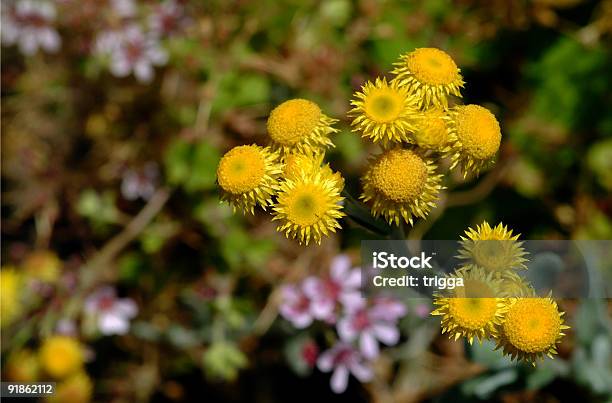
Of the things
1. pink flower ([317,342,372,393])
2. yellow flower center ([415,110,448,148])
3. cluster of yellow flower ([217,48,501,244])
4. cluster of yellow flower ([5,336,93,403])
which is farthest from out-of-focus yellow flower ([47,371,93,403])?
yellow flower center ([415,110,448,148])

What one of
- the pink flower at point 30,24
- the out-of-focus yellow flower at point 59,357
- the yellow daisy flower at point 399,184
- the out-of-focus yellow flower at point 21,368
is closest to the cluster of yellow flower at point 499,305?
the yellow daisy flower at point 399,184

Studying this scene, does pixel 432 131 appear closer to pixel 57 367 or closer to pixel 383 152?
pixel 383 152

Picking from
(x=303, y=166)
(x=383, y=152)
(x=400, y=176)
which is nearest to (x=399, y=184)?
(x=400, y=176)

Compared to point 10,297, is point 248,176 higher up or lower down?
lower down

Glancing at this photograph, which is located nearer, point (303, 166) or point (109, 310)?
point (303, 166)

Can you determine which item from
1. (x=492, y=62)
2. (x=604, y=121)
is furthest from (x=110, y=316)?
(x=604, y=121)

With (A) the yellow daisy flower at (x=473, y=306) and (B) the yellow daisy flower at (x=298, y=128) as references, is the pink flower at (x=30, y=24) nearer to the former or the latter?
(B) the yellow daisy flower at (x=298, y=128)

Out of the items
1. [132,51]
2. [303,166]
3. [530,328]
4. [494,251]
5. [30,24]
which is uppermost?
[30,24]
